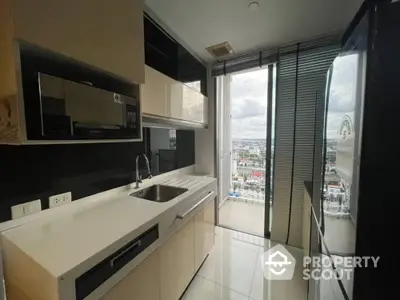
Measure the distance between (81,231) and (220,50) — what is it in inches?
88.7

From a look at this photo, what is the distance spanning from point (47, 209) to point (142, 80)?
101 centimetres

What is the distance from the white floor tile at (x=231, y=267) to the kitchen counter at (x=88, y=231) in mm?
919

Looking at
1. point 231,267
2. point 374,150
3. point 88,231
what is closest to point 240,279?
point 231,267

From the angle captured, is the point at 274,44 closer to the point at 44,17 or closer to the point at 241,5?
the point at 241,5

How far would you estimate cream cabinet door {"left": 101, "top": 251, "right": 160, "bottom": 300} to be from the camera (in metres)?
0.96

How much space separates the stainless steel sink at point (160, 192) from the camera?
1874mm

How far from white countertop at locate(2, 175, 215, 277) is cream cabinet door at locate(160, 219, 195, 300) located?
0.99ft

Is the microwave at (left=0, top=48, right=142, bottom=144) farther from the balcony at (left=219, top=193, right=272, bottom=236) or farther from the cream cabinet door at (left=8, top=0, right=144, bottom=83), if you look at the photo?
the balcony at (left=219, top=193, right=272, bottom=236)

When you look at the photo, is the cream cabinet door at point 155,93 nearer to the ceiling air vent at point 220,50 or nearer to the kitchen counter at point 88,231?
the kitchen counter at point 88,231

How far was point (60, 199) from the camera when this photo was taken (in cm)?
122

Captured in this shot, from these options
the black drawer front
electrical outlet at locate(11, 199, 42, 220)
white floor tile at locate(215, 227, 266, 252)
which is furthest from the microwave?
white floor tile at locate(215, 227, 266, 252)

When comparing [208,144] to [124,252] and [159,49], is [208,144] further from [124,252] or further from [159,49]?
[124,252]

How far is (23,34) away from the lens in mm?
715

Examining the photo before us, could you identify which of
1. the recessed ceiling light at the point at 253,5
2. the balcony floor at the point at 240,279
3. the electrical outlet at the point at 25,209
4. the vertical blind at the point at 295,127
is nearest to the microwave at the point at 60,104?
the electrical outlet at the point at 25,209
